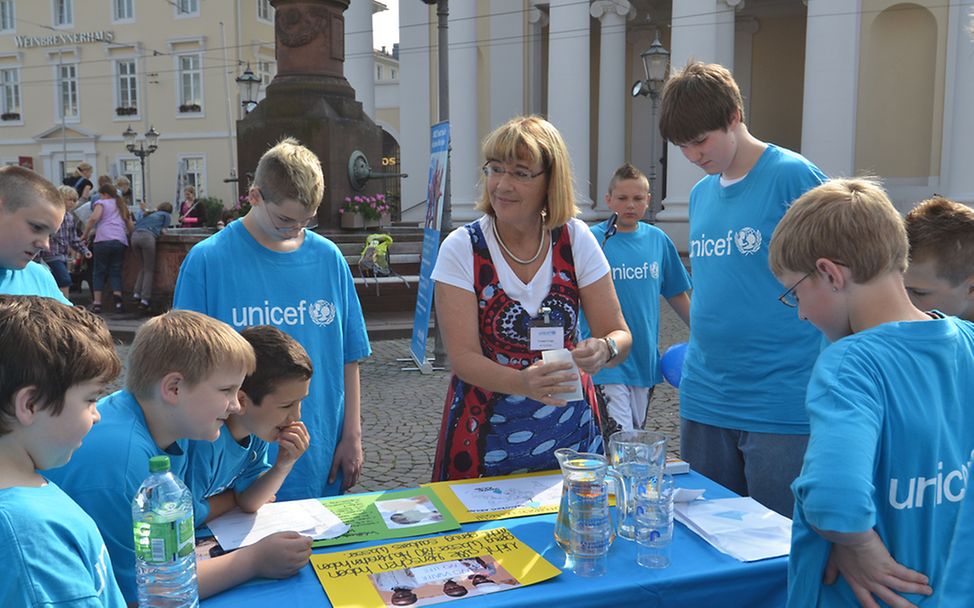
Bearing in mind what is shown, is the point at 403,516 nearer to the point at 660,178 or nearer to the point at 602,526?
the point at 602,526

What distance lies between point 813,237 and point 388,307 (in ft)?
27.9

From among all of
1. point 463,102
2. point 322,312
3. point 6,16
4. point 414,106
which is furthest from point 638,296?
point 6,16

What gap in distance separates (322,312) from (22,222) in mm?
1005

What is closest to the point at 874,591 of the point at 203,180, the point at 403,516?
the point at 403,516

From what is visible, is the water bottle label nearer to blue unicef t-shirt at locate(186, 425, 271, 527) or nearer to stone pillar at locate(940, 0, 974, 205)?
blue unicef t-shirt at locate(186, 425, 271, 527)

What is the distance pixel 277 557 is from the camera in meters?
1.67

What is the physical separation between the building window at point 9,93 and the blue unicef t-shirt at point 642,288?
38.0m

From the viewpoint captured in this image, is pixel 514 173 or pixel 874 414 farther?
pixel 514 173

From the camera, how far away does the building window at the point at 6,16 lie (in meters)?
35.0

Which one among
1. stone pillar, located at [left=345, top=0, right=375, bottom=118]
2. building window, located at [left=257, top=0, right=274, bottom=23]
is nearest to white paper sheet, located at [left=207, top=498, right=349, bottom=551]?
stone pillar, located at [left=345, top=0, right=375, bottom=118]

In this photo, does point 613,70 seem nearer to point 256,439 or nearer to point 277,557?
point 256,439

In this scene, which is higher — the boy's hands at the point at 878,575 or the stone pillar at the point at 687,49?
the stone pillar at the point at 687,49

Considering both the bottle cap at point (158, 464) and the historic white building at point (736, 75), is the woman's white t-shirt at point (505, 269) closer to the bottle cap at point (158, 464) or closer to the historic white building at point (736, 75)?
the bottle cap at point (158, 464)

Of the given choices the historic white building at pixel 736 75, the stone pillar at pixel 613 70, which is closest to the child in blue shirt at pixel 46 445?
the historic white building at pixel 736 75
